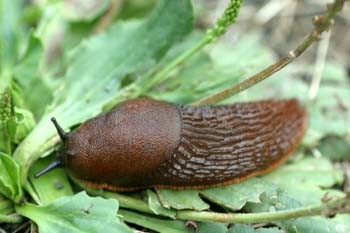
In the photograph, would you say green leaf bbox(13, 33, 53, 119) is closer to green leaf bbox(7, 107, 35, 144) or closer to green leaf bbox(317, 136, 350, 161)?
green leaf bbox(7, 107, 35, 144)

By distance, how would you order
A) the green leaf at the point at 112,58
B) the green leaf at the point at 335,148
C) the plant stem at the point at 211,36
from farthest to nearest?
the green leaf at the point at 335,148, the green leaf at the point at 112,58, the plant stem at the point at 211,36

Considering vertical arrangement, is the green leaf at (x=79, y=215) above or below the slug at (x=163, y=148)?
below

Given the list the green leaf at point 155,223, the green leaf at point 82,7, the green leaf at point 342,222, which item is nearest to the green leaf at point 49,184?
the green leaf at point 155,223

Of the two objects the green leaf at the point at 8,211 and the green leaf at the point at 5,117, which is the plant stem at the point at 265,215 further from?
the green leaf at the point at 5,117

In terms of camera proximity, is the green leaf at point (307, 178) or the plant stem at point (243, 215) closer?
the plant stem at point (243, 215)

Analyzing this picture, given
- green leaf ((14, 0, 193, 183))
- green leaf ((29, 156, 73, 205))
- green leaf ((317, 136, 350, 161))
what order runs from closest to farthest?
1. green leaf ((29, 156, 73, 205))
2. green leaf ((14, 0, 193, 183))
3. green leaf ((317, 136, 350, 161))

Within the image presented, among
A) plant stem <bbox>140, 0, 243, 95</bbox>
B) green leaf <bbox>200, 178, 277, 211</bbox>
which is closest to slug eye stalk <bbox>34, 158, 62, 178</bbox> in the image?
plant stem <bbox>140, 0, 243, 95</bbox>
